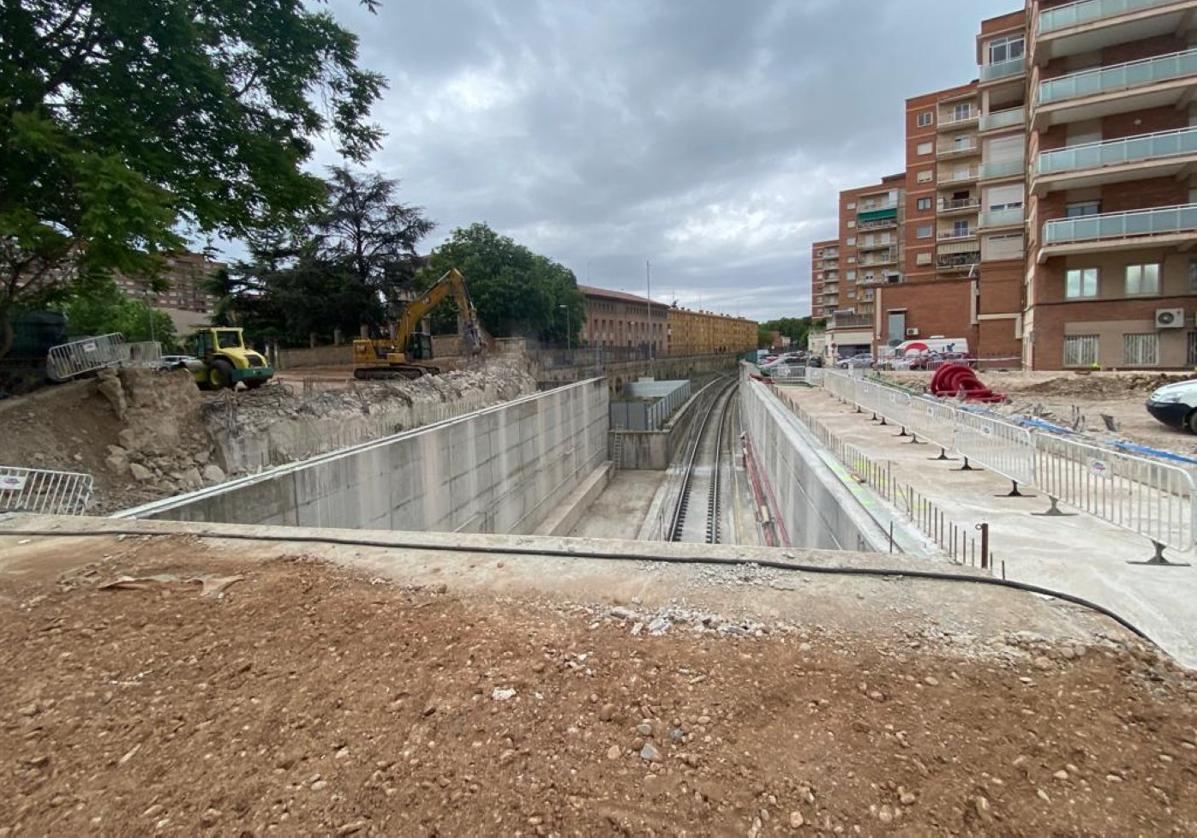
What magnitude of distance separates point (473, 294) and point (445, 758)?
42892 millimetres

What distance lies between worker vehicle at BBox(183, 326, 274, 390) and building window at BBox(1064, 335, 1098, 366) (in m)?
29.8

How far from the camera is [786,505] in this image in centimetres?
1322

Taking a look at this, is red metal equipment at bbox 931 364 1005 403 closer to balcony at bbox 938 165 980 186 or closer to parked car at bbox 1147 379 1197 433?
parked car at bbox 1147 379 1197 433

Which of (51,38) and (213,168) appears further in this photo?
(213,168)

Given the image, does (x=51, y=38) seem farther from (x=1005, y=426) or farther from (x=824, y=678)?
(x=1005, y=426)

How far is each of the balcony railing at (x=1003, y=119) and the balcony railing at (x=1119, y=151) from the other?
33.8 feet

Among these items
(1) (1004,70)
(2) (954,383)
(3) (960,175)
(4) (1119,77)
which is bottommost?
(2) (954,383)

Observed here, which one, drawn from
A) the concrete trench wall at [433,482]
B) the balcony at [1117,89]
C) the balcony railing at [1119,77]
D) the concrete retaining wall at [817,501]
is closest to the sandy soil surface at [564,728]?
the concrete retaining wall at [817,501]

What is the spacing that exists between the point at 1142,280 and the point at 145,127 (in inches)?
1244

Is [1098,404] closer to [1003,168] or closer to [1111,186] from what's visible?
[1111,186]

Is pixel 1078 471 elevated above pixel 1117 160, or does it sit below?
below

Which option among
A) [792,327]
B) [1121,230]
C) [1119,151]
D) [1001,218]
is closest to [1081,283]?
[1121,230]

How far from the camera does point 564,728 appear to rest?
8.42ft

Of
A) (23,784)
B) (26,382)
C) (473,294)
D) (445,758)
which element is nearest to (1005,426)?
(445,758)
